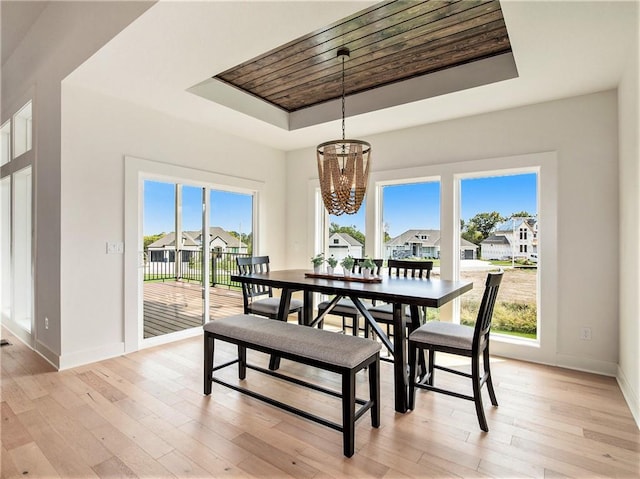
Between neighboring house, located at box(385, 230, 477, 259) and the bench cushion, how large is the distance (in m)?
2.26

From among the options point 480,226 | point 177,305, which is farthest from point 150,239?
point 480,226

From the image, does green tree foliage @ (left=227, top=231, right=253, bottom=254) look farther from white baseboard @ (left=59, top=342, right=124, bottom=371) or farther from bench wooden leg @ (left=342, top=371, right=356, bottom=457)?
bench wooden leg @ (left=342, top=371, right=356, bottom=457)

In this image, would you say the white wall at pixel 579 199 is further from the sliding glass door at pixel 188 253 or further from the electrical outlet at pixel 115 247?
the electrical outlet at pixel 115 247

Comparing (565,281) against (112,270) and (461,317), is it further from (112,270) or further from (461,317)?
(112,270)

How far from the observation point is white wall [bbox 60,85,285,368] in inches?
125

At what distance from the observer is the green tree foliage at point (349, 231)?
4859 millimetres

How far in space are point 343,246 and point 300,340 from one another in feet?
9.60

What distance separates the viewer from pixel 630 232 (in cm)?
264

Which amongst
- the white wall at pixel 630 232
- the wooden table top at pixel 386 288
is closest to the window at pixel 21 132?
the wooden table top at pixel 386 288

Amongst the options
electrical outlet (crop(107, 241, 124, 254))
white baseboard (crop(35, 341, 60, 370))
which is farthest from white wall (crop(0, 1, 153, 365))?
electrical outlet (crop(107, 241, 124, 254))

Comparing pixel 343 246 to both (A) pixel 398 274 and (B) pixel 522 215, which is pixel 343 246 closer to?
(A) pixel 398 274

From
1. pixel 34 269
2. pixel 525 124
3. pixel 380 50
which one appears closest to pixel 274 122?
pixel 380 50

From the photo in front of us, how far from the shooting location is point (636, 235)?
2467 millimetres

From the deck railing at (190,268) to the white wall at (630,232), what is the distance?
4.11 metres
